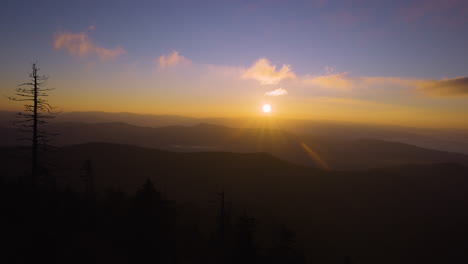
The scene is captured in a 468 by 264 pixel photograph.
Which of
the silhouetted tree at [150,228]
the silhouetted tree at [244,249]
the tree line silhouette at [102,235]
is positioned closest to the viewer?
the tree line silhouette at [102,235]

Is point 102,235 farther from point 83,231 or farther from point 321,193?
point 321,193

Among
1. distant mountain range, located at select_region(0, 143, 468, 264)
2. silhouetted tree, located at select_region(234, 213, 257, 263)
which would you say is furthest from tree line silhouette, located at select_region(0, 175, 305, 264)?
distant mountain range, located at select_region(0, 143, 468, 264)

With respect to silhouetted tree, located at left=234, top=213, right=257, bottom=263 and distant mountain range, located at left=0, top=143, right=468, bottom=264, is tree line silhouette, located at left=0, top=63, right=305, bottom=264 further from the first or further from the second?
distant mountain range, located at left=0, top=143, right=468, bottom=264

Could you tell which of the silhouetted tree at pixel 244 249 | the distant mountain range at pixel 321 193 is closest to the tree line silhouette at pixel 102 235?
the silhouetted tree at pixel 244 249

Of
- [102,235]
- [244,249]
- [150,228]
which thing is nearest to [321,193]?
[244,249]

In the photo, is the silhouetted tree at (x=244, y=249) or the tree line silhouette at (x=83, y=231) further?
the silhouetted tree at (x=244, y=249)

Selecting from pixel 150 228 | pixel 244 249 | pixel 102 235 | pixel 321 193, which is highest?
pixel 150 228

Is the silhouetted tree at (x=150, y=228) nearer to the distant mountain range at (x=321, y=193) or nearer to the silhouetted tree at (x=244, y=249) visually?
the silhouetted tree at (x=244, y=249)

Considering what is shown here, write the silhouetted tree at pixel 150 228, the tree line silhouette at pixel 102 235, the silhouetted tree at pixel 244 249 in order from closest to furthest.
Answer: the tree line silhouette at pixel 102 235
the silhouetted tree at pixel 150 228
the silhouetted tree at pixel 244 249

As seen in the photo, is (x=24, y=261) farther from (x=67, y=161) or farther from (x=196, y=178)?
(x=67, y=161)

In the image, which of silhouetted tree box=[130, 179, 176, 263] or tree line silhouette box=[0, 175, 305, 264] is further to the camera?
silhouetted tree box=[130, 179, 176, 263]

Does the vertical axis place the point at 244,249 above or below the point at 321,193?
above

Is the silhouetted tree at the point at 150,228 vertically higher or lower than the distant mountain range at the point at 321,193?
higher
